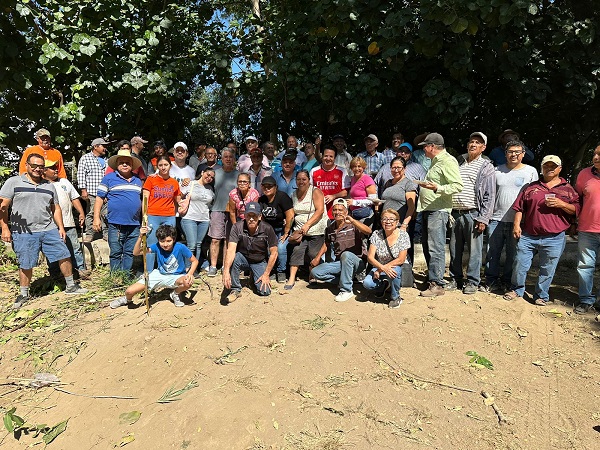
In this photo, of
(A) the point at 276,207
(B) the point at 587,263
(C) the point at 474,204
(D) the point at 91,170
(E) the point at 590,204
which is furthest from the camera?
(D) the point at 91,170

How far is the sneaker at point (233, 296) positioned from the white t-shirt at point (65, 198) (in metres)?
2.59

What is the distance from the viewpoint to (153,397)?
3.90m

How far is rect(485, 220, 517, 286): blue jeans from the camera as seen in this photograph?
18.0ft

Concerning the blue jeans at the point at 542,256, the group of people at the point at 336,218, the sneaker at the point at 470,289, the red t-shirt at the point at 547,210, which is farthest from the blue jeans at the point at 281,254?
the red t-shirt at the point at 547,210

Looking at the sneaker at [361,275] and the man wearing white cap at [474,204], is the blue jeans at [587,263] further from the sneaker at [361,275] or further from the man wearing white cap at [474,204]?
the sneaker at [361,275]

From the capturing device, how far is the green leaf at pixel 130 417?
363 centimetres

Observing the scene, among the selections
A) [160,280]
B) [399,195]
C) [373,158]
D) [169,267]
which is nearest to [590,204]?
[399,195]

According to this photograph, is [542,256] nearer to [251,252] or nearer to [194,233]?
[251,252]

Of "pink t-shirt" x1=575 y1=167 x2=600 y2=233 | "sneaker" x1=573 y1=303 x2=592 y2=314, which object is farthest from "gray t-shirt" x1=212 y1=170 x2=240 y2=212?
"sneaker" x1=573 y1=303 x2=592 y2=314

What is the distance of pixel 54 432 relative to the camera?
3.62 meters

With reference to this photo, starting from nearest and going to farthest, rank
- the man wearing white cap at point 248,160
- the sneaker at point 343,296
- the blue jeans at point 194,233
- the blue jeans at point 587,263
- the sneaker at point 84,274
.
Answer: the blue jeans at point 587,263
the sneaker at point 343,296
the blue jeans at point 194,233
the sneaker at point 84,274
the man wearing white cap at point 248,160

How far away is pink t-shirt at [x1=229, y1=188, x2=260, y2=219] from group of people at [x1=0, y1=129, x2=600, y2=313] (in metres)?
0.01

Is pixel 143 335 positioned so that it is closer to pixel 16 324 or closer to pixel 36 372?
pixel 36 372

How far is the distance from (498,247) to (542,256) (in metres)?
0.50
